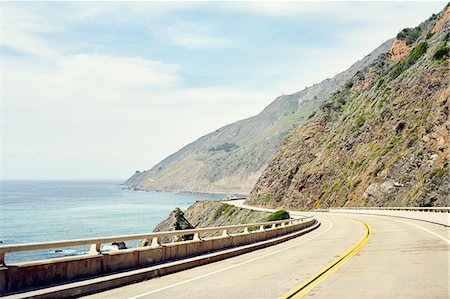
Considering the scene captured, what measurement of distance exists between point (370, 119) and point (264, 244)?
69.3m

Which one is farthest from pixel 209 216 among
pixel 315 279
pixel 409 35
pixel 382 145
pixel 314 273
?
pixel 315 279

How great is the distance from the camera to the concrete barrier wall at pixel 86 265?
1030 cm

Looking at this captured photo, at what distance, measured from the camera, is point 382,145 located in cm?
8069

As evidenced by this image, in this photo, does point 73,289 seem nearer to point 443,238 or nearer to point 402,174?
point 443,238

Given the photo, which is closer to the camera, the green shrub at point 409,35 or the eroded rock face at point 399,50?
the eroded rock face at point 399,50

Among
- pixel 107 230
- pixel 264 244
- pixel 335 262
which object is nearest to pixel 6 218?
pixel 107 230

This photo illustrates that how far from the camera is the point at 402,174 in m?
69.6

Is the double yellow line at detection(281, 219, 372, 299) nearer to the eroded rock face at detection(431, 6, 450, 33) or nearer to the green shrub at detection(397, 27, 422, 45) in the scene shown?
the eroded rock face at detection(431, 6, 450, 33)

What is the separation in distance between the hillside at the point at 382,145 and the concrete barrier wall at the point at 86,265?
152 ft

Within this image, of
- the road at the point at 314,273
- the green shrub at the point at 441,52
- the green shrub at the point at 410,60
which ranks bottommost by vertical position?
the road at the point at 314,273

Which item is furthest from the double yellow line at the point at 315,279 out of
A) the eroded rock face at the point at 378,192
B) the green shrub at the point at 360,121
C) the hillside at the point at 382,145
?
the green shrub at the point at 360,121

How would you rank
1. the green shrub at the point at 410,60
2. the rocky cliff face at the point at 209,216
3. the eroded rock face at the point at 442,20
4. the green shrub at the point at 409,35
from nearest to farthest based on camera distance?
the rocky cliff face at the point at 209,216
the green shrub at the point at 410,60
the eroded rock face at the point at 442,20
the green shrub at the point at 409,35

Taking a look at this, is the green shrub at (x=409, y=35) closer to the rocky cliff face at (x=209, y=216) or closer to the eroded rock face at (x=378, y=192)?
the eroded rock face at (x=378, y=192)

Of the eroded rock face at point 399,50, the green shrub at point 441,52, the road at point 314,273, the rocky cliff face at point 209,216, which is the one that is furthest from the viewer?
the eroded rock face at point 399,50
